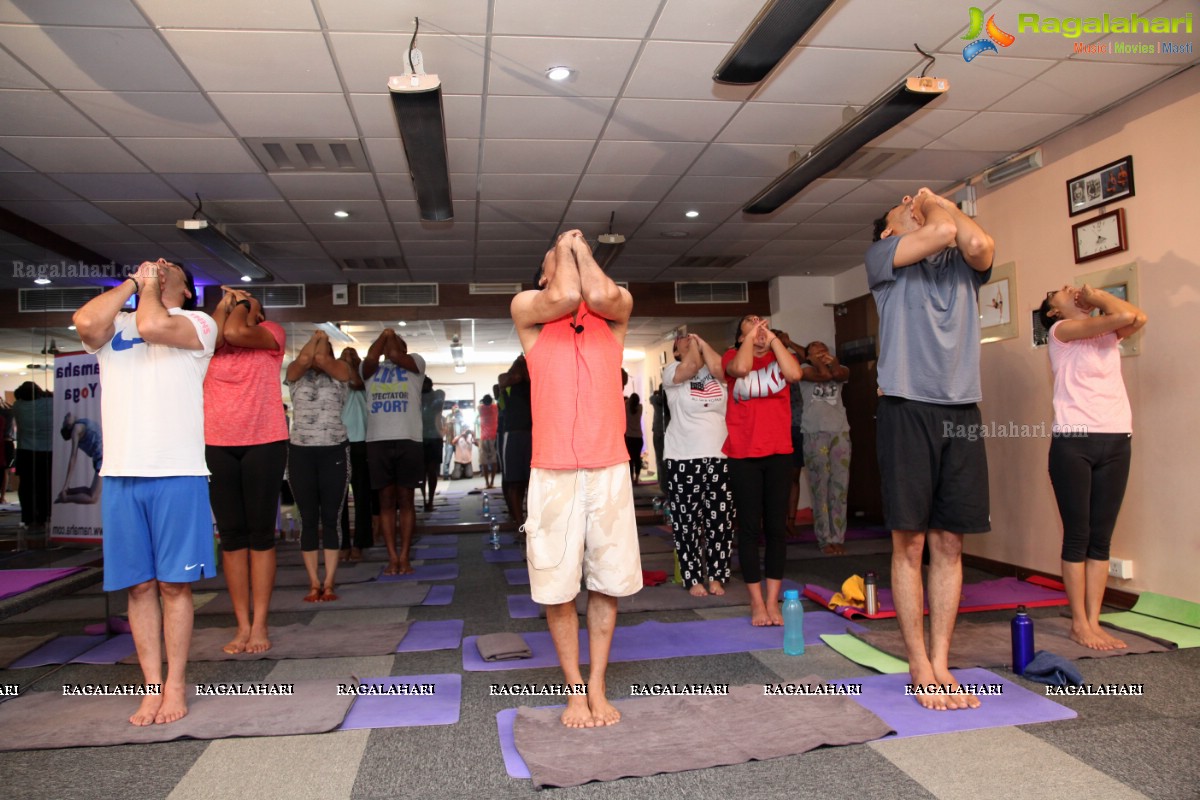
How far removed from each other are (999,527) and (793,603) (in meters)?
2.91

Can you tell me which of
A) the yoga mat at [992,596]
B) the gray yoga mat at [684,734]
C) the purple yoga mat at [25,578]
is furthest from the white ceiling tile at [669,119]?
the purple yoga mat at [25,578]

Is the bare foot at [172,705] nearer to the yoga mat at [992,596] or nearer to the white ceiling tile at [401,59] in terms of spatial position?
the white ceiling tile at [401,59]

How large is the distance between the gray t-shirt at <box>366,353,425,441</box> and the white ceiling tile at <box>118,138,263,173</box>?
1609 millimetres

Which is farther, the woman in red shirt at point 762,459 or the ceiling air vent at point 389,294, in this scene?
the ceiling air vent at point 389,294

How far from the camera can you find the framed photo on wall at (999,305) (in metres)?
5.18

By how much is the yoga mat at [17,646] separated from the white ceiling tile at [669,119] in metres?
4.12

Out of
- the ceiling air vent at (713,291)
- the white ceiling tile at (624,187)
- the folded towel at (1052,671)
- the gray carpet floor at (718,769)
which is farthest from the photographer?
the ceiling air vent at (713,291)

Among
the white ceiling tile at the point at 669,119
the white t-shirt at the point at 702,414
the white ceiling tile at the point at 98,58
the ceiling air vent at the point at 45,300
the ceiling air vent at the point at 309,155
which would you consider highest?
the white ceiling tile at the point at 98,58

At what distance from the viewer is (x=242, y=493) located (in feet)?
11.1

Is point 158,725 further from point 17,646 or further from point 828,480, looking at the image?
point 828,480

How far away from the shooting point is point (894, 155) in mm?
5191

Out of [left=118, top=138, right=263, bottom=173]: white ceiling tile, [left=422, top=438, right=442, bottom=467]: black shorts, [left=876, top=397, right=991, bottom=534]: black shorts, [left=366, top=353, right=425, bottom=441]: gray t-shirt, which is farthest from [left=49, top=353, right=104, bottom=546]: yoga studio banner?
[left=876, top=397, right=991, bottom=534]: black shorts

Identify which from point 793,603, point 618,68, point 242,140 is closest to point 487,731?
point 793,603

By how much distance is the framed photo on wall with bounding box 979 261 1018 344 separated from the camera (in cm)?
518
